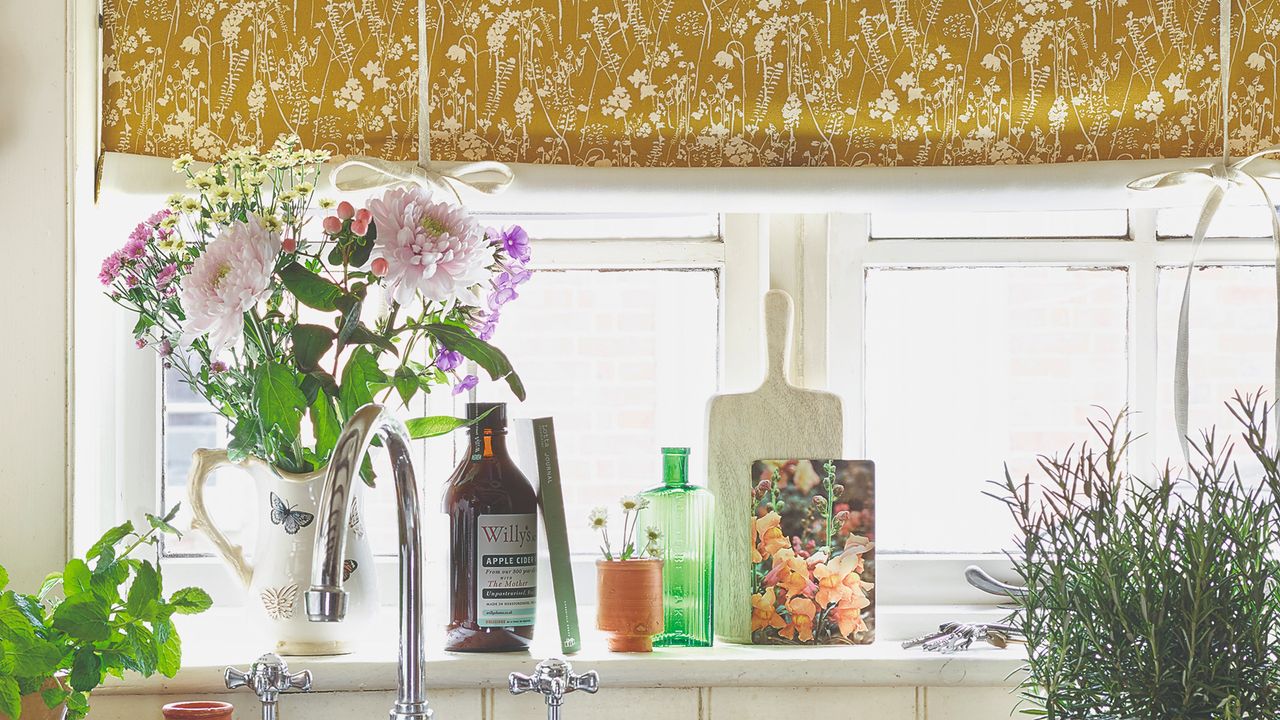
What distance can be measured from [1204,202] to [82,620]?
1303 millimetres

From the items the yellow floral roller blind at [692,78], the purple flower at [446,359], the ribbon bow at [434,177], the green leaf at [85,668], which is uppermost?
the yellow floral roller blind at [692,78]

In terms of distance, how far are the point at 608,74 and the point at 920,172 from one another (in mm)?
397

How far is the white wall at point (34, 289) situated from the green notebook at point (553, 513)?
0.54 meters

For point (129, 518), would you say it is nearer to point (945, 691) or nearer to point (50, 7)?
point (50, 7)

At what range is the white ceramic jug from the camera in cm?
132

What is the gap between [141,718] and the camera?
1325mm

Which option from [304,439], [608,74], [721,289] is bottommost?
[304,439]

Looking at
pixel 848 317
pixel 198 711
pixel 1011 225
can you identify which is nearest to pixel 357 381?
pixel 198 711

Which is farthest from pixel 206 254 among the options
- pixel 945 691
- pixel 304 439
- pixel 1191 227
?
pixel 1191 227

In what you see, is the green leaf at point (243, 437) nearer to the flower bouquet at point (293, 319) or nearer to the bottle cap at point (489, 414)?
the flower bouquet at point (293, 319)

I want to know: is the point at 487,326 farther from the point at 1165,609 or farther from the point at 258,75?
the point at 1165,609

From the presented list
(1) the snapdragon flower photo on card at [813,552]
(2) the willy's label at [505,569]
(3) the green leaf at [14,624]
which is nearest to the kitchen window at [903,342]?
(1) the snapdragon flower photo on card at [813,552]

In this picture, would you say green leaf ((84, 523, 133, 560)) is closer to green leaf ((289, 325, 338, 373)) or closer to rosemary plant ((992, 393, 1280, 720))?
green leaf ((289, 325, 338, 373))

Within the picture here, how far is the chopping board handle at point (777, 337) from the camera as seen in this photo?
149 centimetres
